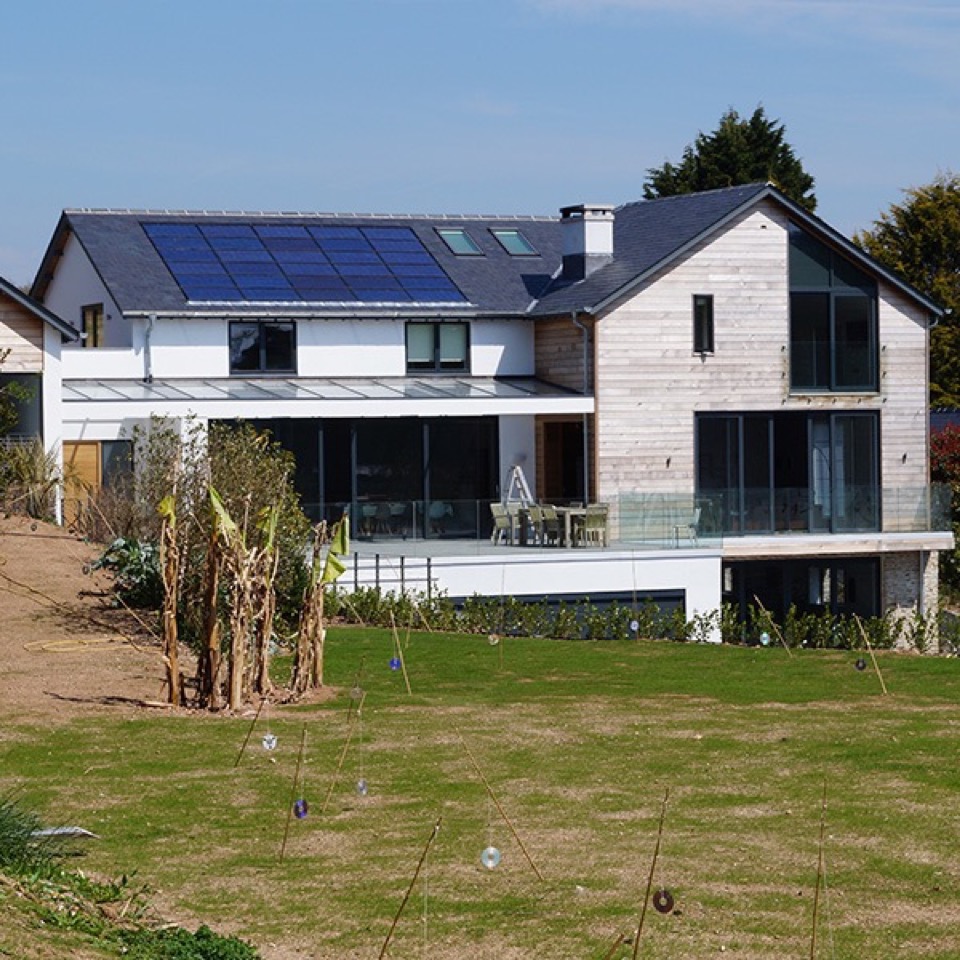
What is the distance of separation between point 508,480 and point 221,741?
24.6m

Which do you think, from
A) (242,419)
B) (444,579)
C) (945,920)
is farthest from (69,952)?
(242,419)

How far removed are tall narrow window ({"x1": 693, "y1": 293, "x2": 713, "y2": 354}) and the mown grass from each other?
794 inches

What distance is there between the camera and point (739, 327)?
134 feet

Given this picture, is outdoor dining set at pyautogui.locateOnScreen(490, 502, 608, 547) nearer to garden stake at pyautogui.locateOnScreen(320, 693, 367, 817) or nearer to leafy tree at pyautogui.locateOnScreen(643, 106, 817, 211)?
garden stake at pyautogui.locateOnScreen(320, 693, 367, 817)

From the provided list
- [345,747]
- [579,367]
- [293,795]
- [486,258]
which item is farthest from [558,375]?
[293,795]

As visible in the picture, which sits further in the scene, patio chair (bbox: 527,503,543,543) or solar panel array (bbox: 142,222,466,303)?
solar panel array (bbox: 142,222,466,303)

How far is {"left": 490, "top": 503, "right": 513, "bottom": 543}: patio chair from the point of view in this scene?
36.1m

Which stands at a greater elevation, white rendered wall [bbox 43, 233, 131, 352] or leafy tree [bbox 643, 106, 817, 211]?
leafy tree [bbox 643, 106, 817, 211]

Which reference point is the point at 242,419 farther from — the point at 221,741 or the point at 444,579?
the point at 221,741

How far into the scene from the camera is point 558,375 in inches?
1620

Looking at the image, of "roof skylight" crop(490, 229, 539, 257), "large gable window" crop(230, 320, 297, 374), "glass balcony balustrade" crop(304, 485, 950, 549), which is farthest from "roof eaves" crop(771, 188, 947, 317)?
"large gable window" crop(230, 320, 297, 374)

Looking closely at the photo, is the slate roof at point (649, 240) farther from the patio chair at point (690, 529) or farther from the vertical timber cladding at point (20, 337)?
the vertical timber cladding at point (20, 337)

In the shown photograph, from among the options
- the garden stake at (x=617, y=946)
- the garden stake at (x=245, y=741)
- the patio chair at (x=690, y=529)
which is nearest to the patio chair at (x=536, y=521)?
the patio chair at (x=690, y=529)

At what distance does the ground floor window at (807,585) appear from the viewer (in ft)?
129
